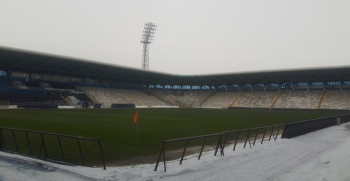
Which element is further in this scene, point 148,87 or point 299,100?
point 148,87

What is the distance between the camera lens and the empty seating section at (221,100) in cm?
7675

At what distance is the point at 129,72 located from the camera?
6700 centimetres

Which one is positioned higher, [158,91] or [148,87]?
[148,87]

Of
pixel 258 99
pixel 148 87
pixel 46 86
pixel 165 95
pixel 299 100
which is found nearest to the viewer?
pixel 46 86

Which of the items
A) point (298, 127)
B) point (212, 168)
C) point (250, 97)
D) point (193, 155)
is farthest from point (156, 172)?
point (250, 97)

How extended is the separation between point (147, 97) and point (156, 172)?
70.0 m

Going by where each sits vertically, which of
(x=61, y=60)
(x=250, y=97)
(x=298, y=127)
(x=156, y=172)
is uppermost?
(x=61, y=60)

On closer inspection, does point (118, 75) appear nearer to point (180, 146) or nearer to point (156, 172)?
point (180, 146)

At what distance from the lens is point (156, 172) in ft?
28.9

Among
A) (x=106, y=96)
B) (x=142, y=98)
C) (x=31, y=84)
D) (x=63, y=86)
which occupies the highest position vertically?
(x=31, y=84)

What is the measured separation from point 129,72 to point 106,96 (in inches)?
331

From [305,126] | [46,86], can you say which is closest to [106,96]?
[46,86]

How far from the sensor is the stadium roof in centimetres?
4921

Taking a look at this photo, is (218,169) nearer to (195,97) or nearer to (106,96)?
(106,96)
